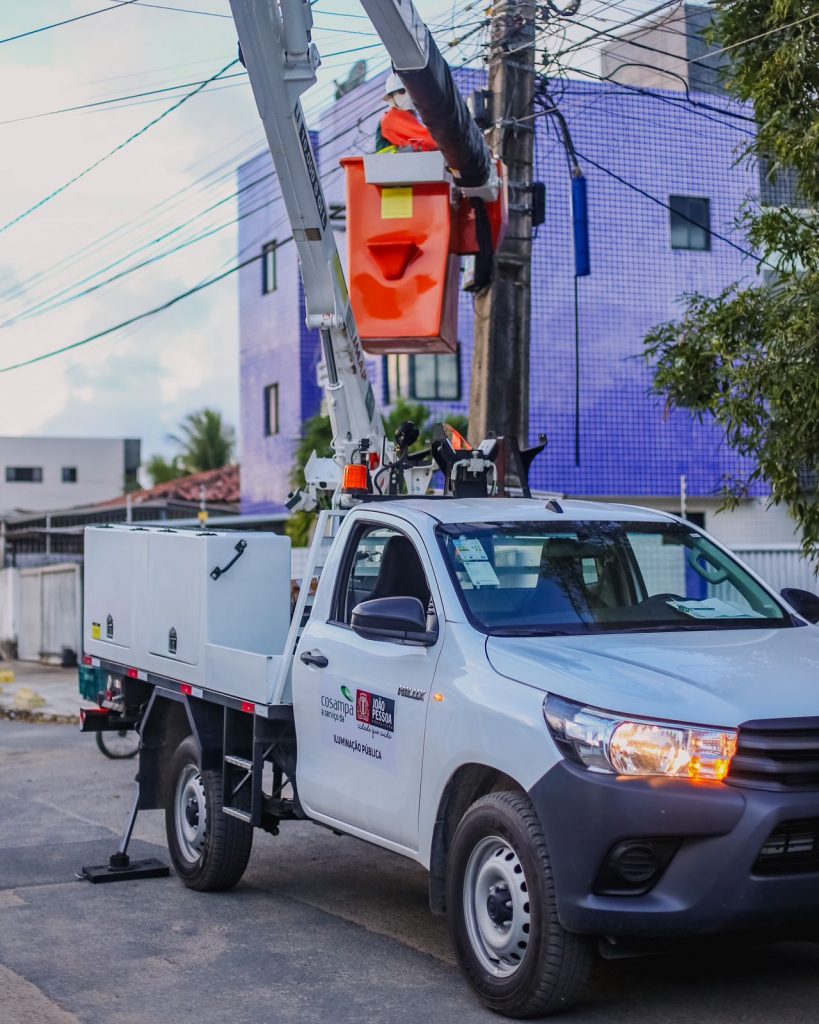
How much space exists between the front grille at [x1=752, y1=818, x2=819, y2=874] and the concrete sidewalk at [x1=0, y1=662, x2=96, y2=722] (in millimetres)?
12298

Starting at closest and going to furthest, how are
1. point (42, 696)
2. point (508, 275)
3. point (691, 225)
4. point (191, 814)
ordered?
Answer: point (191, 814), point (508, 275), point (42, 696), point (691, 225)

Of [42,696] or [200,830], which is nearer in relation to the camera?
[200,830]

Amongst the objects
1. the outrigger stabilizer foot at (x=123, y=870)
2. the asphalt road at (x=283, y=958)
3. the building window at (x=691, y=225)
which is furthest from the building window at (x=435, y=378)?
the outrigger stabilizer foot at (x=123, y=870)

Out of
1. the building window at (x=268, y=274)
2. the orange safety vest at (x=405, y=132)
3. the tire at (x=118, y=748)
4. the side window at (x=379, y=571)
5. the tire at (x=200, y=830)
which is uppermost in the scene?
the building window at (x=268, y=274)

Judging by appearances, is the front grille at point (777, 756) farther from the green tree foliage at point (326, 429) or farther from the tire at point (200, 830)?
the green tree foliage at point (326, 429)

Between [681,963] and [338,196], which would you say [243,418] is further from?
[681,963]

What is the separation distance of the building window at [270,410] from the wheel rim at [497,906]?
82.2 feet

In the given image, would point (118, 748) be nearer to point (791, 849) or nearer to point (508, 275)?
point (508, 275)

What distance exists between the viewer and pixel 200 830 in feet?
26.2

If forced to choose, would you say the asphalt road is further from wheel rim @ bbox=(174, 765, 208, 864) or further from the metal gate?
the metal gate

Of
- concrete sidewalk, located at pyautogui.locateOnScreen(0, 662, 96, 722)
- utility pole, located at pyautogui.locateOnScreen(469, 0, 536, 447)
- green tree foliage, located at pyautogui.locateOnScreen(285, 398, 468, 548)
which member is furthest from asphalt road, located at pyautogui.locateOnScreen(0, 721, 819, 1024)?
green tree foliage, located at pyautogui.locateOnScreen(285, 398, 468, 548)

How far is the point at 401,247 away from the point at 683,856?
5348 mm

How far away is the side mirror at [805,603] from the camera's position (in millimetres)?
6863

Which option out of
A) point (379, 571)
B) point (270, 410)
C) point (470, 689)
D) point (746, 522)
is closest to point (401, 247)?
point (379, 571)
